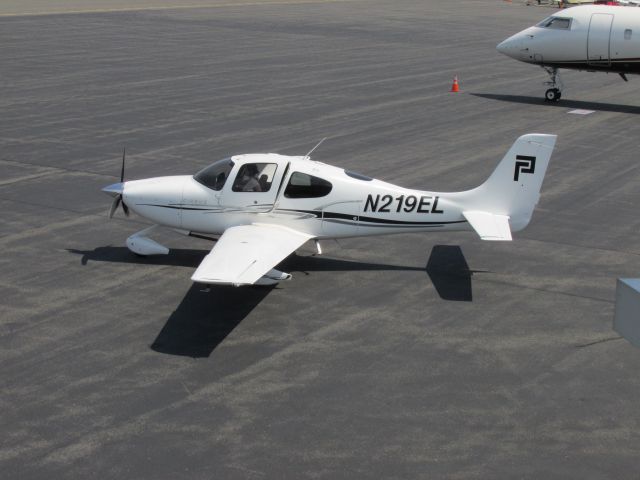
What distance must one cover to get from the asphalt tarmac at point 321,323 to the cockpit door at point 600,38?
313 centimetres

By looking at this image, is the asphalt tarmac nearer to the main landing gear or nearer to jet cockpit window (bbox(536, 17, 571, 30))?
the main landing gear

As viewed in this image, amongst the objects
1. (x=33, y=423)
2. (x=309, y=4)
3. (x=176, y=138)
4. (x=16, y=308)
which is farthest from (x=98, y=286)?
(x=309, y=4)

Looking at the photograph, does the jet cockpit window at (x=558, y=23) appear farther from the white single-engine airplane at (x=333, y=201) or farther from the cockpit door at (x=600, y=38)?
the white single-engine airplane at (x=333, y=201)

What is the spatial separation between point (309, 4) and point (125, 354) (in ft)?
236

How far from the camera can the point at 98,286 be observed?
59.0 feet

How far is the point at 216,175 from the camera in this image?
19.1 m

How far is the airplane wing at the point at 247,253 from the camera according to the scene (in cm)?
1560

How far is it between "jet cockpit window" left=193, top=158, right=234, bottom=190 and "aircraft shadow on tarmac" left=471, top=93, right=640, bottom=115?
23325mm

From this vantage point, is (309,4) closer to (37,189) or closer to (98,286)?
(37,189)

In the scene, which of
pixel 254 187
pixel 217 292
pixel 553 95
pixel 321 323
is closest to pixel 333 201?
pixel 254 187

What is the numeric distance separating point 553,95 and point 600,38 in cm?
290

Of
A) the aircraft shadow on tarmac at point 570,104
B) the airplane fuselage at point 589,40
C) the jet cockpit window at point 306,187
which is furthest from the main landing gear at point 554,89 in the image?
the jet cockpit window at point 306,187

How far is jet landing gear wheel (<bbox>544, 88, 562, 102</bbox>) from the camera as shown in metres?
39.8

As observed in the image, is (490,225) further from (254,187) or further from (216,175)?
(216,175)
